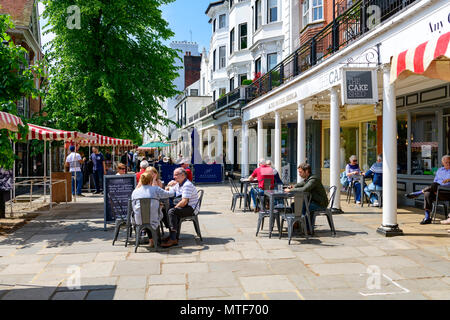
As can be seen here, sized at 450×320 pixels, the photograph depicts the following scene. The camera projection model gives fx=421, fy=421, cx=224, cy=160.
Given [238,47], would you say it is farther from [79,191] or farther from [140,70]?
[79,191]

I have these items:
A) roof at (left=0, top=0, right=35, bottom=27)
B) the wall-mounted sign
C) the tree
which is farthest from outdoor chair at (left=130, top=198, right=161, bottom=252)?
roof at (left=0, top=0, right=35, bottom=27)

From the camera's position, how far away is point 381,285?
16.1ft

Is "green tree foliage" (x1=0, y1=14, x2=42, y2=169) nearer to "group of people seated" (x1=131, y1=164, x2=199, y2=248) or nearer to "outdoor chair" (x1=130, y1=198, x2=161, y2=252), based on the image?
"group of people seated" (x1=131, y1=164, x2=199, y2=248)

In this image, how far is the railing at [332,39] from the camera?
9281 mm

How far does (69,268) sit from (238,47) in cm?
2598

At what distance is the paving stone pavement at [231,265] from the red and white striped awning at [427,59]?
2821 mm

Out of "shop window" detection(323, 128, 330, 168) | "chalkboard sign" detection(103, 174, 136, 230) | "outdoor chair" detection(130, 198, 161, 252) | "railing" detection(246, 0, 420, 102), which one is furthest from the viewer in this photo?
"shop window" detection(323, 128, 330, 168)

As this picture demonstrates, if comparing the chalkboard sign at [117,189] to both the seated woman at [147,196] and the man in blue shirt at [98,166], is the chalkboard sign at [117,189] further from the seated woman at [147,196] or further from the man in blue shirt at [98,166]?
the man in blue shirt at [98,166]

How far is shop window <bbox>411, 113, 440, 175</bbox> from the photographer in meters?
11.6

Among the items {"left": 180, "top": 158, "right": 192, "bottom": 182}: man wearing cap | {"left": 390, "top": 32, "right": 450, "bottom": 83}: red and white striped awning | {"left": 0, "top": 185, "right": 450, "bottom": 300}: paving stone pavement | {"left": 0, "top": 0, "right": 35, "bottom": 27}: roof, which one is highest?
{"left": 0, "top": 0, "right": 35, "bottom": 27}: roof

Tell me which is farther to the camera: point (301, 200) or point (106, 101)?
point (106, 101)

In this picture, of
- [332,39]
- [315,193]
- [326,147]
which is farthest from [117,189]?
[326,147]

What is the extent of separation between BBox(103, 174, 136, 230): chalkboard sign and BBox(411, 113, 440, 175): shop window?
8.14m
